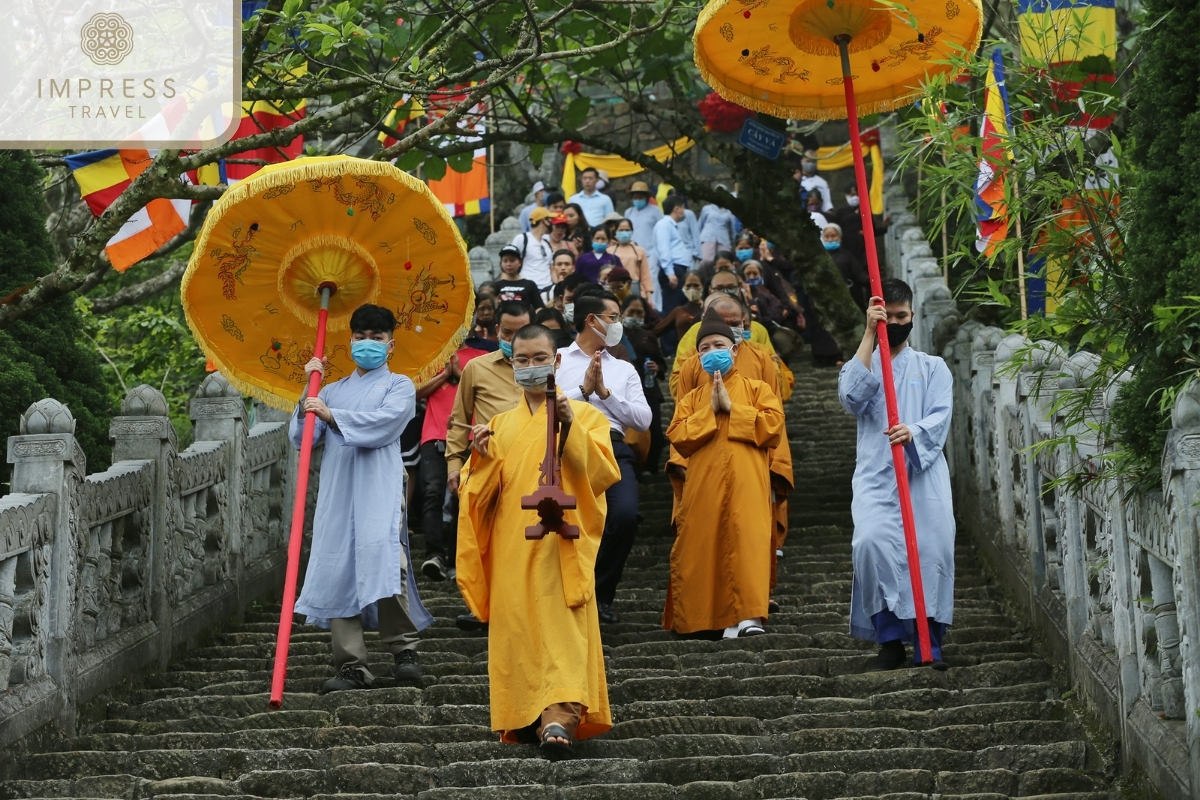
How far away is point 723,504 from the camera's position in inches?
330

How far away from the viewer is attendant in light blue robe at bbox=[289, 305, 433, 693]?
7.27 meters

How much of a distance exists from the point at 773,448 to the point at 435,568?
7.38 ft

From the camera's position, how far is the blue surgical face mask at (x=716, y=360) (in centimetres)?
830

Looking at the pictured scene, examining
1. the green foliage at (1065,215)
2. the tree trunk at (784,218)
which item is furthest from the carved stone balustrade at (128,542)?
the tree trunk at (784,218)

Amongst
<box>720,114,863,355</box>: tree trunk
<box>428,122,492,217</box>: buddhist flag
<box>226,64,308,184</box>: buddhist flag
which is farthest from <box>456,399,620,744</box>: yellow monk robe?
<box>428,122,492,217</box>: buddhist flag

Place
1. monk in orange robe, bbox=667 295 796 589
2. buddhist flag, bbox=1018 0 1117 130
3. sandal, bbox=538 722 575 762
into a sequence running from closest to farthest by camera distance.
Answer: sandal, bbox=538 722 575 762
buddhist flag, bbox=1018 0 1117 130
monk in orange robe, bbox=667 295 796 589

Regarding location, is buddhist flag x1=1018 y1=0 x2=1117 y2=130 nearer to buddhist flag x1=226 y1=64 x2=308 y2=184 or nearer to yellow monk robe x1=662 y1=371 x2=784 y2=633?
yellow monk robe x1=662 y1=371 x2=784 y2=633

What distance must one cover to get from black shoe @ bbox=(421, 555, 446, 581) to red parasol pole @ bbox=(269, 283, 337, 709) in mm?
2276

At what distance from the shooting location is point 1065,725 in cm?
616

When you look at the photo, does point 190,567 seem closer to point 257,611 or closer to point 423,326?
point 257,611

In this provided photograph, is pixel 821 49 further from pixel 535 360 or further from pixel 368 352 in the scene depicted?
pixel 368 352

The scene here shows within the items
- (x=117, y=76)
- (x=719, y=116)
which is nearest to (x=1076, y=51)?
(x=117, y=76)

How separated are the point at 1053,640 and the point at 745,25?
3.17 metres

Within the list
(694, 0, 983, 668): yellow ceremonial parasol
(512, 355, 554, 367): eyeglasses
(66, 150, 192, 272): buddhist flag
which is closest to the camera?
(512, 355, 554, 367): eyeglasses
